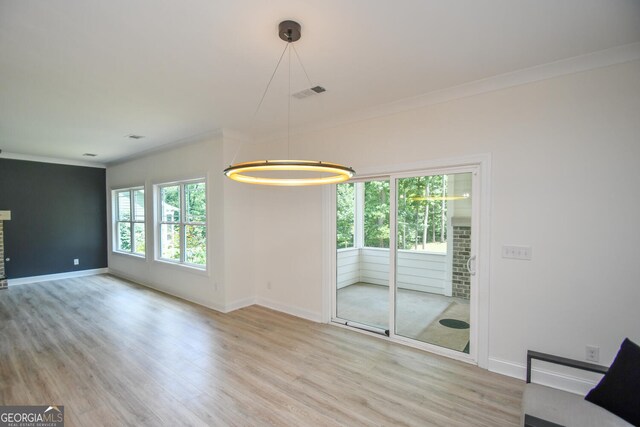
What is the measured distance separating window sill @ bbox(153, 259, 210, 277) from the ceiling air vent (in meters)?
3.17

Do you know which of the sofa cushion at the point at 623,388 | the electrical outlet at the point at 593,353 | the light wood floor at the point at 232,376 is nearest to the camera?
the sofa cushion at the point at 623,388

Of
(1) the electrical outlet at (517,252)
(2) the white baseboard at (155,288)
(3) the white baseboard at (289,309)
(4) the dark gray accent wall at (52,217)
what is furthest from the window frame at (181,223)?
(1) the electrical outlet at (517,252)

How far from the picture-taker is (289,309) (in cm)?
450

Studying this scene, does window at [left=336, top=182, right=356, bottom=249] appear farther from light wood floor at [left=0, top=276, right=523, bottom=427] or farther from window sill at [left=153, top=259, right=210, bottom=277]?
window sill at [left=153, top=259, right=210, bottom=277]

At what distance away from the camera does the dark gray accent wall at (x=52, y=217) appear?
6184 mm

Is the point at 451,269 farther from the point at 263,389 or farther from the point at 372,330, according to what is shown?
the point at 263,389

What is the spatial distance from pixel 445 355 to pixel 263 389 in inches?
75.8

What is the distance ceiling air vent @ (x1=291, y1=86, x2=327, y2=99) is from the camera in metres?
3.02

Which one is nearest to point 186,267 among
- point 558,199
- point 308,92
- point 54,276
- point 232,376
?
point 232,376

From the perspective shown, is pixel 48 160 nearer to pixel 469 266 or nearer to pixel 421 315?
pixel 421 315

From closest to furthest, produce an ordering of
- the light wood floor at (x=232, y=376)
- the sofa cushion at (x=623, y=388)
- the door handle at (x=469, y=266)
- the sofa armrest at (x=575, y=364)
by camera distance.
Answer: the sofa cushion at (x=623, y=388), the sofa armrest at (x=575, y=364), the light wood floor at (x=232, y=376), the door handle at (x=469, y=266)

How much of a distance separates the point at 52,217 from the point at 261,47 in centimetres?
726

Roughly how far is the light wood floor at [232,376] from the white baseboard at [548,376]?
0.10m

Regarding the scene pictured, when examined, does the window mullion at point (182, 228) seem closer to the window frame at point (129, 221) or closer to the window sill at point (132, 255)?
the window frame at point (129, 221)
